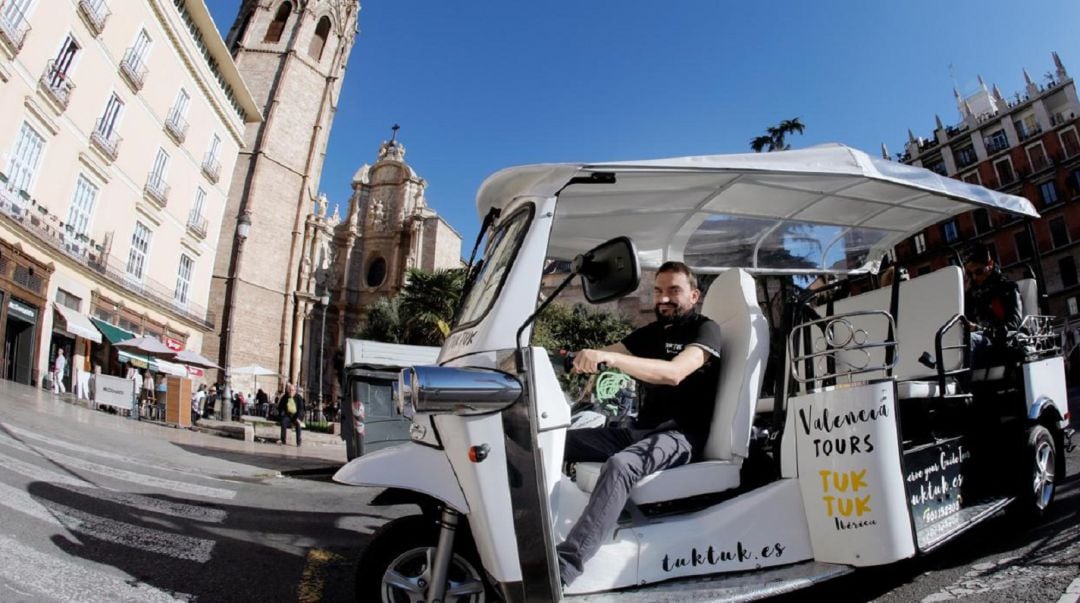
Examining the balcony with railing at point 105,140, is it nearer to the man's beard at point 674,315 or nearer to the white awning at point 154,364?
the white awning at point 154,364

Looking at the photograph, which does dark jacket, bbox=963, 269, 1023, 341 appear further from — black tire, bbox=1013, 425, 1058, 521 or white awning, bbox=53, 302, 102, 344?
white awning, bbox=53, 302, 102, 344

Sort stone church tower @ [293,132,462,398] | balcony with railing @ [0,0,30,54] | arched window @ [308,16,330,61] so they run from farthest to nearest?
stone church tower @ [293,132,462,398]
arched window @ [308,16,330,61]
balcony with railing @ [0,0,30,54]

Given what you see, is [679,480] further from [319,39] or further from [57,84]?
[319,39]

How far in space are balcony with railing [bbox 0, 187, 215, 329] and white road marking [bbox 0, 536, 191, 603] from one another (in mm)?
17194

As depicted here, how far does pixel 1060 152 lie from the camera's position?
37281mm

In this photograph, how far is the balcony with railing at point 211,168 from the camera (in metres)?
27.2

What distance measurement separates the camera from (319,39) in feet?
157

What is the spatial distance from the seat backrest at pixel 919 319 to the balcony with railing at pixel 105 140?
23.6 meters

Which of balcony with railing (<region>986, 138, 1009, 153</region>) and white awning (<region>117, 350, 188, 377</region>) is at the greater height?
balcony with railing (<region>986, 138, 1009, 153</region>)

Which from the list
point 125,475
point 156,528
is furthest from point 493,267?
point 125,475

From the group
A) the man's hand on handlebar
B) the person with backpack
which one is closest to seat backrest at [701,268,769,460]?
the man's hand on handlebar

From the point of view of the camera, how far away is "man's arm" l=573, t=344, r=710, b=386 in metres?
2.31

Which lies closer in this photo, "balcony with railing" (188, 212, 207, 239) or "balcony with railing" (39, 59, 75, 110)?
"balcony with railing" (39, 59, 75, 110)

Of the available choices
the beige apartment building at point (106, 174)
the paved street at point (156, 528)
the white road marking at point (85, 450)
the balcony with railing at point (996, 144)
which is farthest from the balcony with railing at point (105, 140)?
the balcony with railing at point (996, 144)
